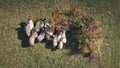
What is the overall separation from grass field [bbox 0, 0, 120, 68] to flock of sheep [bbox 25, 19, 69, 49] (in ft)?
1.41

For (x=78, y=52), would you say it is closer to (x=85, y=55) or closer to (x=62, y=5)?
(x=85, y=55)

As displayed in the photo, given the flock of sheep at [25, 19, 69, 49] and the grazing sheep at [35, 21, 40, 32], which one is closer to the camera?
the flock of sheep at [25, 19, 69, 49]

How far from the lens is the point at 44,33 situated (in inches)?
832

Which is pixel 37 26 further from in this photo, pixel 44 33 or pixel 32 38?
pixel 32 38

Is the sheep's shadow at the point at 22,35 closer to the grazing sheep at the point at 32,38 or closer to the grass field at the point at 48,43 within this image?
the grass field at the point at 48,43

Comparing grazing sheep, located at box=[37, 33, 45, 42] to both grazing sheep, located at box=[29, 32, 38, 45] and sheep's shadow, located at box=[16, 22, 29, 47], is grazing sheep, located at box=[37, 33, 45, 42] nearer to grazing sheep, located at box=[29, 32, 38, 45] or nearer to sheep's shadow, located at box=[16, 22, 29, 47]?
grazing sheep, located at box=[29, 32, 38, 45]

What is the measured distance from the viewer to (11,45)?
69.1ft

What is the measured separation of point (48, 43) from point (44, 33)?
693mm

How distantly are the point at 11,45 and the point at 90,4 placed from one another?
584 cm

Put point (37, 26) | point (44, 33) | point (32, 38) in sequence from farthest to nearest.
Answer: point (37, 26), point (44, 33), point (32, 38)

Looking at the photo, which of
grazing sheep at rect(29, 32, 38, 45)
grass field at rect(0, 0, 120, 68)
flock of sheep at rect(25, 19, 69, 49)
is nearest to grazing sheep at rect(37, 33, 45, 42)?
flock of sheep at rect(25, 19, 69, 49)

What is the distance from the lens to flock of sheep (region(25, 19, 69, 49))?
21047mm

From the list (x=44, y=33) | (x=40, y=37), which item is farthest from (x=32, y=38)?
(x=44, y=33)

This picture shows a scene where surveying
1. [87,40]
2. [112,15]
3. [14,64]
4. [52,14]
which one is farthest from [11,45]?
[112,15]
